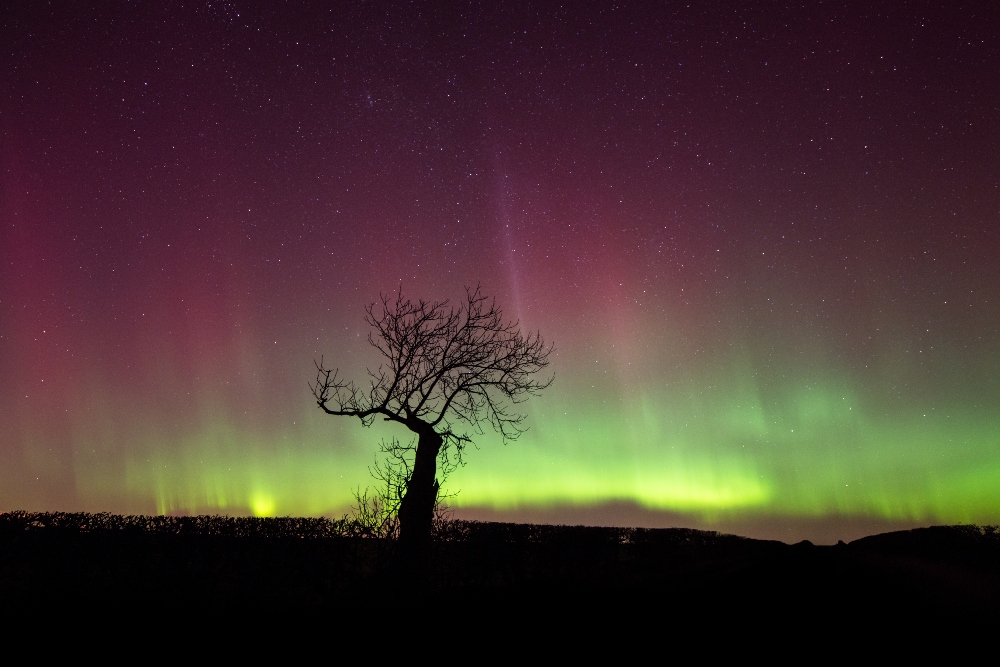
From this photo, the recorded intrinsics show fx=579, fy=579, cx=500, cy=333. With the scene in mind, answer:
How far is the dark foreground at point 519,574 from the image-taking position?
7.08 metres

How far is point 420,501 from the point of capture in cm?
1348

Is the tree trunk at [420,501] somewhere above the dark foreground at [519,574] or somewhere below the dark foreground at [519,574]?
above

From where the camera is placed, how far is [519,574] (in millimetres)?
13375

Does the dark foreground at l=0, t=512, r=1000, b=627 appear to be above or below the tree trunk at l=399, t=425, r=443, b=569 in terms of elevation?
below

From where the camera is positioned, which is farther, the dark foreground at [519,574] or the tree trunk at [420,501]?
the tree trunk at [420,501]

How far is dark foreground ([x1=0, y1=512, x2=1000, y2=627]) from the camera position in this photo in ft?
23.2

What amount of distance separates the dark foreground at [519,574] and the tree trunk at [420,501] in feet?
1.73

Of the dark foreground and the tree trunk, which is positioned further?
the tree trunk

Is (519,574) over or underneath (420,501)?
underneath

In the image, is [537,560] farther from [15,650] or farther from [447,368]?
[15,650]

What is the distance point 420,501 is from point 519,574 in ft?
9.30

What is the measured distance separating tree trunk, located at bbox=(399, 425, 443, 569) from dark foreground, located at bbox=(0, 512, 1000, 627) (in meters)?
0.53

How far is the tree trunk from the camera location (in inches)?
506

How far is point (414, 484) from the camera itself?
1377 centimetres
